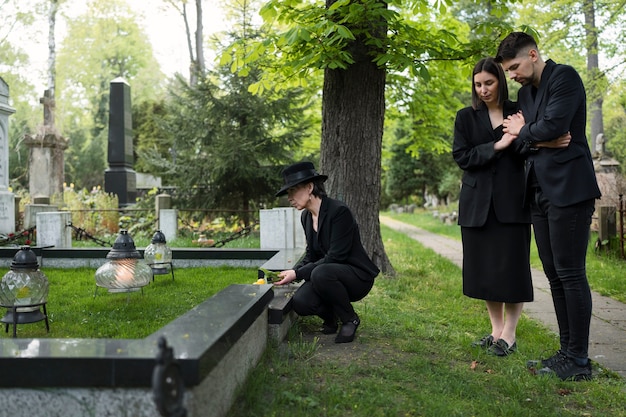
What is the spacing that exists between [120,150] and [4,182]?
510cm

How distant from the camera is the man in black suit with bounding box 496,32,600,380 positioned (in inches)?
129

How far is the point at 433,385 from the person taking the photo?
123 inches

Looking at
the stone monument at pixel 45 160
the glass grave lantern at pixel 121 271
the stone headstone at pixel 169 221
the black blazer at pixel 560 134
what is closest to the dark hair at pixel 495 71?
the black blazer at pixel 560 134

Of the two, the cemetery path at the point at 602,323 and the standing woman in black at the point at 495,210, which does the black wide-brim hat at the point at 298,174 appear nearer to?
the standing woman in black at the point at 495,210

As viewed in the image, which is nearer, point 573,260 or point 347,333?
point 573,260

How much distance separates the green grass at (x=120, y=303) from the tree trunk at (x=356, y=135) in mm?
1597

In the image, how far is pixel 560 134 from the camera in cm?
328

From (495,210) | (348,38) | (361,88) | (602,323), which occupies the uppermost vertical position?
(348,38)

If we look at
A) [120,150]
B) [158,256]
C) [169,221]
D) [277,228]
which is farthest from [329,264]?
[120,150]

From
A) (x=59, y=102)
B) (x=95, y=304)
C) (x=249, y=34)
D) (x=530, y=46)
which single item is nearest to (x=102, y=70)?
(x=59, y=102)

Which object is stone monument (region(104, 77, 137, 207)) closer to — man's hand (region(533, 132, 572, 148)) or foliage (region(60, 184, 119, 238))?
foliage (region(60, 184, 119, 238))

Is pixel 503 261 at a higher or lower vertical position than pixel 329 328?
higher

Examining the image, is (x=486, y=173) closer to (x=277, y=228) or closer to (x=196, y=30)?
(x=277, y=228)

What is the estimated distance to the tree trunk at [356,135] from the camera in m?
6.71
